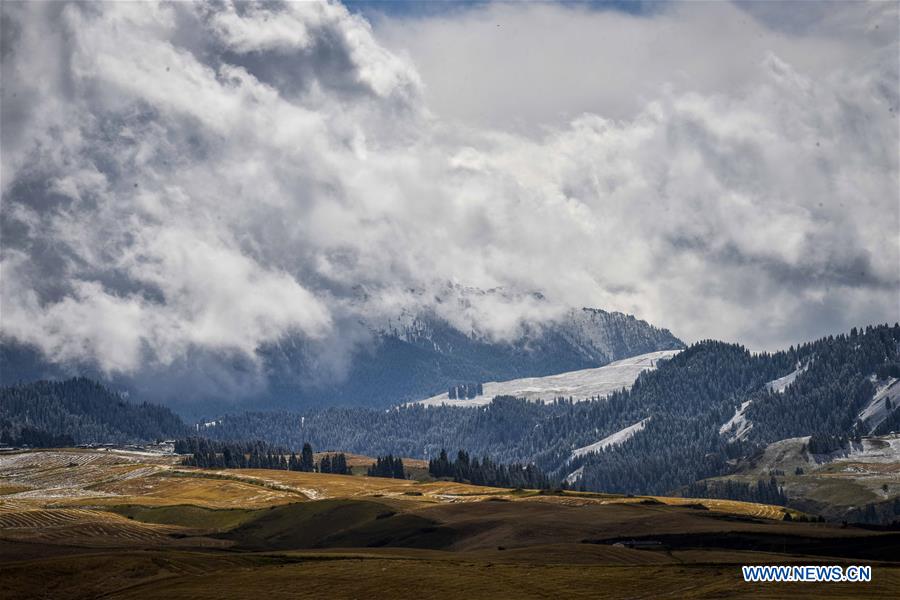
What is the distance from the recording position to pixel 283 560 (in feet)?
570

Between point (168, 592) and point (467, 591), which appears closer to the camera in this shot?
point (467, 591)

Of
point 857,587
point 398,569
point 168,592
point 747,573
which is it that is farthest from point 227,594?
point 857,587

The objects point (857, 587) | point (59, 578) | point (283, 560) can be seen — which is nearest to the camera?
point (857, 587)

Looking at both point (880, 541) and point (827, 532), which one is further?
point (827, 532)

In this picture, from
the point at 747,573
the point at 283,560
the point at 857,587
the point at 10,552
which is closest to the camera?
the point at 857,587

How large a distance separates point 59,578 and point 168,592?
20957mm

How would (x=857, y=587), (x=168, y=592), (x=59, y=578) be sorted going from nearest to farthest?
(x=857, y=587) < (x=168, y=592) < (x=59, y=578)

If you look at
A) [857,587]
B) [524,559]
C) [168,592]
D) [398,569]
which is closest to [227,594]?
[168,592]

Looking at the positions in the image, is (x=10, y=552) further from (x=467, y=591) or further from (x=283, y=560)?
(x=467, y=591)

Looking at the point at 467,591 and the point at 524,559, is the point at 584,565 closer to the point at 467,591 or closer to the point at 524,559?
the point at 524,559

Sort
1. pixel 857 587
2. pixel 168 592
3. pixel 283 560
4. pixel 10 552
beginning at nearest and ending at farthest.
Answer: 1. pixel 857 587
2. pixel 168 592
3. pixel 283 560
4. pixel 10 552

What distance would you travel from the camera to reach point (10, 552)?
624ft

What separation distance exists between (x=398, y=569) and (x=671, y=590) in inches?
1464

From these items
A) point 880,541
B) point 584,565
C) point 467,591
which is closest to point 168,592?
point 467,591
